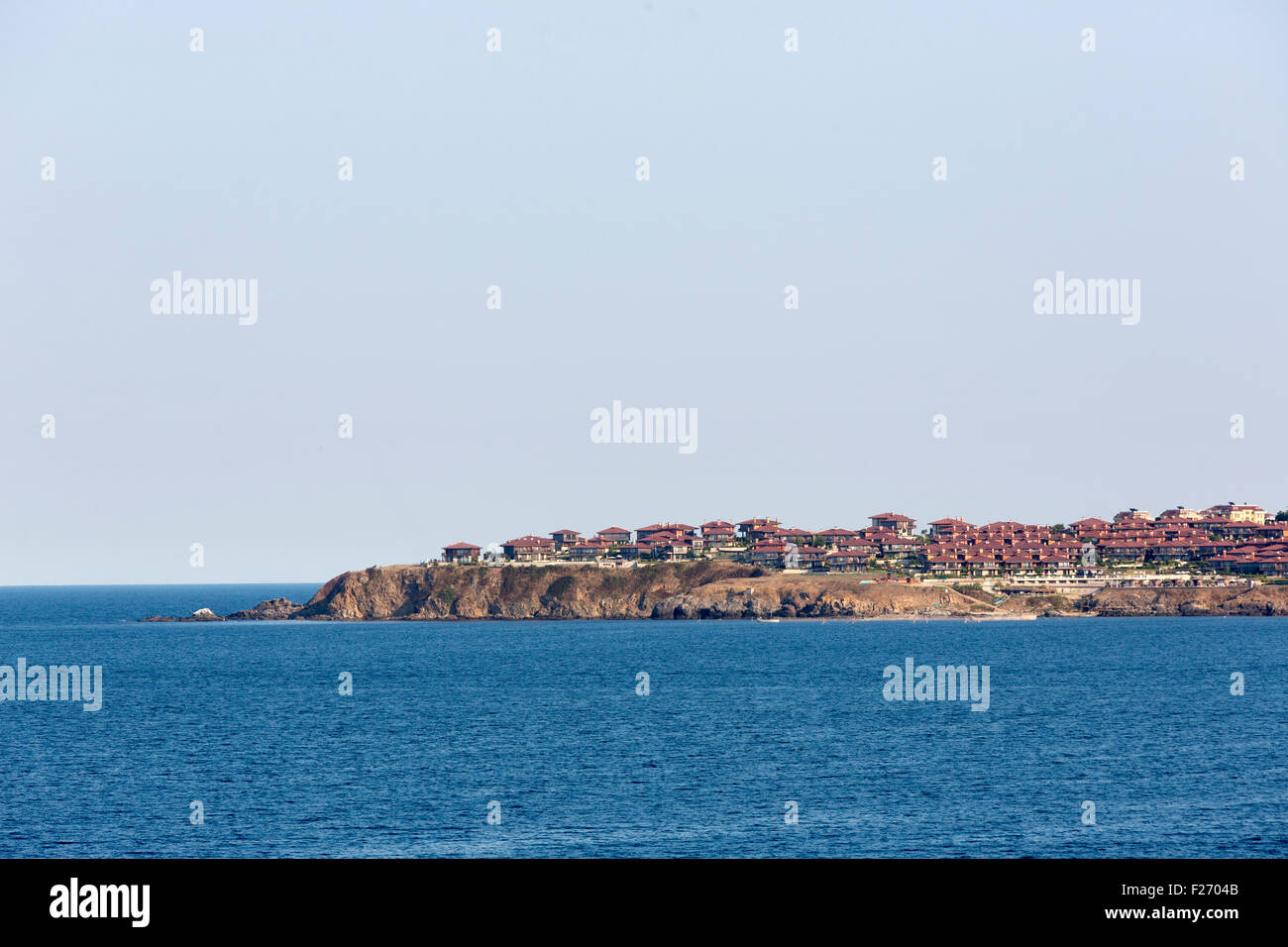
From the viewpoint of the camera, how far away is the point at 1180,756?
261ft

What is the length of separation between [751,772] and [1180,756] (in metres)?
29.2

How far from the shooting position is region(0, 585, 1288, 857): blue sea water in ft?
184

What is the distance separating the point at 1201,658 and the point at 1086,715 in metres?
63.4

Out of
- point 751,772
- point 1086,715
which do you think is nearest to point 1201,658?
point 1086,715

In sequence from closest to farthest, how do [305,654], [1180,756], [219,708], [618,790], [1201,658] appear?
[618,790] < [1180,756] < [219,708] < [1201,658] < [305,654]

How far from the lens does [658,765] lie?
76500 millimetres

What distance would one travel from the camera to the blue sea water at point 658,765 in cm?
5594
